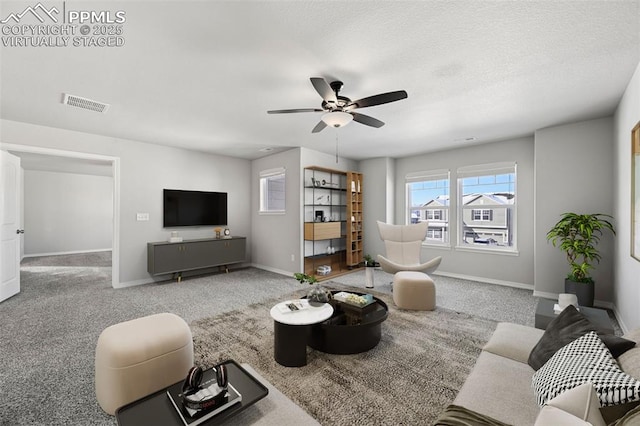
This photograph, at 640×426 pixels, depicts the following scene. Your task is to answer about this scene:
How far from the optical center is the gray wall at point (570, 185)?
370cm

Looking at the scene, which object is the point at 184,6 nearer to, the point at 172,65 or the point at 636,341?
the point at 172,65

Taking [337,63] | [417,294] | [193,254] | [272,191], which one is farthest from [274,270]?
[337,63]

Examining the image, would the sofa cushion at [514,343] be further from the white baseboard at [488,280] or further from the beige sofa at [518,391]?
the white baseboard at [488,280]

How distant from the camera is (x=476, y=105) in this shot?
3.31 meters

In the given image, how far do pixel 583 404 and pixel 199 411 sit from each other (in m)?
1.48

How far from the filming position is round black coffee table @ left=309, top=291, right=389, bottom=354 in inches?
95.1

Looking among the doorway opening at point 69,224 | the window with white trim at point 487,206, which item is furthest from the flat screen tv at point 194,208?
the window with white trim at point 487,206

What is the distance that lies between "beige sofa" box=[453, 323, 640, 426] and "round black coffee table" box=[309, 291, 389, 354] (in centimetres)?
98

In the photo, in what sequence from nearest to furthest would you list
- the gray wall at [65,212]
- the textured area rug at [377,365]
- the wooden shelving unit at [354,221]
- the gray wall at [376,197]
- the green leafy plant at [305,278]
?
the textured area rug at [377,365] < the green leafy plant at [305,278] < the wooden shelving unit at [354,221] < the gray wall at [376,197] < the gray wall at [65,212]

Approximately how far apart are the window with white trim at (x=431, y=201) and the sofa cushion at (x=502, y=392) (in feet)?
14.7

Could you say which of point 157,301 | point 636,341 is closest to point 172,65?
point 157,301

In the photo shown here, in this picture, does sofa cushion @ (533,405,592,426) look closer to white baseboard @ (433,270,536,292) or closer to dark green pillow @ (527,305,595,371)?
dark green pillow @ (527,305,595,371)

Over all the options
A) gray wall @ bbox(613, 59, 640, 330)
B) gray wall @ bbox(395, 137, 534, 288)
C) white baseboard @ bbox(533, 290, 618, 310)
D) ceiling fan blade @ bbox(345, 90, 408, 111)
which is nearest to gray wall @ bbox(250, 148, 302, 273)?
gray wall @ bbox(395, 137, 534, 288)

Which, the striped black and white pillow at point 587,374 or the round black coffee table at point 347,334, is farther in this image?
the round black coffee table at point 347,334
